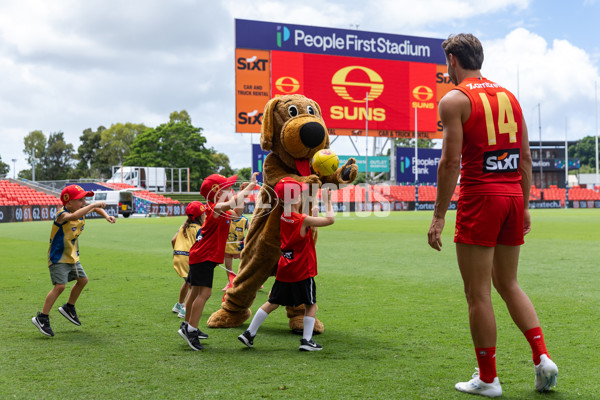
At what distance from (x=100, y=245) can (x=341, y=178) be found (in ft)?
39.7

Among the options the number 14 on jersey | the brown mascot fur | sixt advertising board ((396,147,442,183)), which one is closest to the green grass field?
the brown mascot fur

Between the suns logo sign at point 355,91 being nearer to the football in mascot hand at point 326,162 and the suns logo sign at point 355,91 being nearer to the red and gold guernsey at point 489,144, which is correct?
the football in mascot hand at point 326,162

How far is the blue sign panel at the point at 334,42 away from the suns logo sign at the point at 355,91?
57.9 inches

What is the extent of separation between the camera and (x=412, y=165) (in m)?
49.3

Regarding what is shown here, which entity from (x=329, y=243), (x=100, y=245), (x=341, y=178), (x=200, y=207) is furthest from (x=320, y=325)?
(x=100, y=245)

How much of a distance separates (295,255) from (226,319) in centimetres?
143

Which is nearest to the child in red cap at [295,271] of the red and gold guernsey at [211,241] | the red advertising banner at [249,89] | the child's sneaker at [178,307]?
the red and gold guernsey at [211,241]

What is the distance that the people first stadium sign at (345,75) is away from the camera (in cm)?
3956

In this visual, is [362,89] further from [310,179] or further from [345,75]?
[310,179]

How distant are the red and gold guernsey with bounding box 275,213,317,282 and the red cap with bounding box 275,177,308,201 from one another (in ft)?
0.72

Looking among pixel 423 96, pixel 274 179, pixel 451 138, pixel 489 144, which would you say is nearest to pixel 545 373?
pixel 489 144

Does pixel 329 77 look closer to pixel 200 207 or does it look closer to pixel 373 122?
pixel 373 122

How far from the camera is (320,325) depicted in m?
5.54

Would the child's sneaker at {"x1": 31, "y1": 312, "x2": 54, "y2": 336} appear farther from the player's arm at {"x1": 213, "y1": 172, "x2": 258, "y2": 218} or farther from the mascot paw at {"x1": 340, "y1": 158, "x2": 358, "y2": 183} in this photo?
the mascot paw at {"x1": 340, "y1": 158, "x2": 358, "y2": 183}
